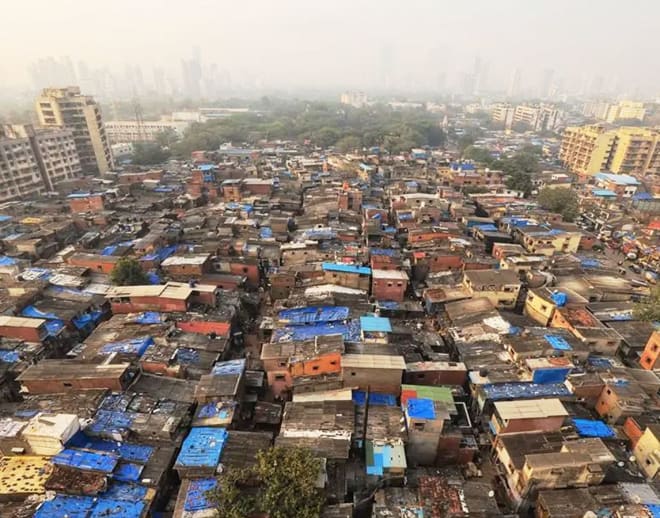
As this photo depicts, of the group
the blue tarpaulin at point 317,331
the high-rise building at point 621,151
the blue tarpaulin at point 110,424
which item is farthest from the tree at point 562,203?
the blue tarpaulin at point 110,424

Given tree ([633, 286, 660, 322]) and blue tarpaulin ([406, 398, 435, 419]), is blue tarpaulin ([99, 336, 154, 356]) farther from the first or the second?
tree ([633, 286, 660, 322])

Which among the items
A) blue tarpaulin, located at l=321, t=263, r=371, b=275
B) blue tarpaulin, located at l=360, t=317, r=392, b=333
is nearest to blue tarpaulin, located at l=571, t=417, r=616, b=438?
blue tarpaulin, located at l=360, t=317, r=392, b=333

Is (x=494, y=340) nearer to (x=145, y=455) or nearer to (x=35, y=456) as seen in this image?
(x=145, y=455)

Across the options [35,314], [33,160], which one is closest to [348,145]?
[33,160]

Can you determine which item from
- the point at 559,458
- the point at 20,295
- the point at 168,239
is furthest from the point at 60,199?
the point at 559,458

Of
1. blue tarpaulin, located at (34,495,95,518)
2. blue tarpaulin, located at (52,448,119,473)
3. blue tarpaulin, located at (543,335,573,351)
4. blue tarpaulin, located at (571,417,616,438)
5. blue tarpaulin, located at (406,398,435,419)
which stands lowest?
blue tarpaulin, located at (571,417,616,438)

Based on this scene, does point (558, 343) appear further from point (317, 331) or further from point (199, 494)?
point (199, 494)
